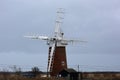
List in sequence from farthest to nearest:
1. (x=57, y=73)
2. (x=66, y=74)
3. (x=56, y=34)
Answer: (x=56, y=34)
(x=57, y=73)
(x=66, y=74)

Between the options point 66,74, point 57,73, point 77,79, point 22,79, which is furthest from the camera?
point 57,73

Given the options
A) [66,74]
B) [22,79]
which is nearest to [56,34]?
[66,74]

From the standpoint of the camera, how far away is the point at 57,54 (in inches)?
3137

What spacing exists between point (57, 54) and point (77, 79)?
648 inches

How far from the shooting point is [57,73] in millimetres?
78062

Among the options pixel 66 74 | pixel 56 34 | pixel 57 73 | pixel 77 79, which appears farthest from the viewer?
pixel 56 34

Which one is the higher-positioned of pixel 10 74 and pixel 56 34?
pixel 56 34

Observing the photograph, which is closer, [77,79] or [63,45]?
[77,79]

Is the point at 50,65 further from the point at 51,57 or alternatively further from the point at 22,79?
the point at 22,79

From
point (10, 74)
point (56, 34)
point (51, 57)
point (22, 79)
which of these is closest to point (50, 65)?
point (51, 57)

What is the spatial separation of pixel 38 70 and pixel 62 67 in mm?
3804

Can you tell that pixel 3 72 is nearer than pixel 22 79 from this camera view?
No

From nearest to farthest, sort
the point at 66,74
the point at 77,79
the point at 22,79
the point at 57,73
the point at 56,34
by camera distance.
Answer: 1. the point at 22,79
2. the point at 77,79
3. the point at 66,74
4. the point at 57,73
5. the point at 56,34

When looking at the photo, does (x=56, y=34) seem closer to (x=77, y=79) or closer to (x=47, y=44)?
(x=47, y=44)
